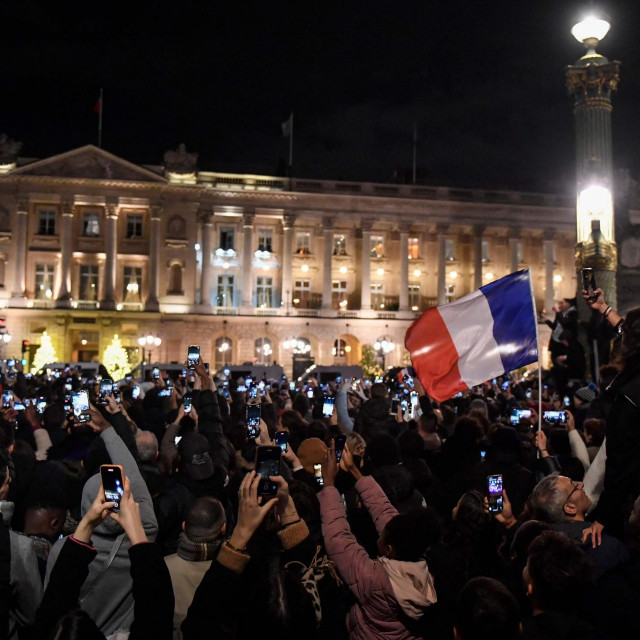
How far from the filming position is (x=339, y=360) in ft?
201

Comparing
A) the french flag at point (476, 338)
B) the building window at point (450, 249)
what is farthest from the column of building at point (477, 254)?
the french flag at point (476, 338)

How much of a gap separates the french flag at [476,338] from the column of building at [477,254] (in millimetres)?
56600

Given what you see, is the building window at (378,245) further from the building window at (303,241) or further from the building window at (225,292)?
the building window at (225,292)

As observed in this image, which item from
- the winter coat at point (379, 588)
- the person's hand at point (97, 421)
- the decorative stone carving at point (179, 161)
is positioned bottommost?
the winter coat at point (379, 588)

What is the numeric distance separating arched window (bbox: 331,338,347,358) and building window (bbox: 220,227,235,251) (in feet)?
38.3

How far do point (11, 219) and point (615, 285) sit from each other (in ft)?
160

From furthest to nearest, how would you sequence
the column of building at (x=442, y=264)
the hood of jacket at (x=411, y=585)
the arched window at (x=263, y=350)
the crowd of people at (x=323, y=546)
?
the column of building at (x=442, y=264), the arched window at (x=263, y=350), the hood of jacket at (x=411, y=585), the crowd of people at (x=323, y=546)

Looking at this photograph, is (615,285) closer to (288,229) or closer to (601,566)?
(601,566)

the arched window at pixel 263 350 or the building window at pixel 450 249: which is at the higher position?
the building window at pixel 450 249

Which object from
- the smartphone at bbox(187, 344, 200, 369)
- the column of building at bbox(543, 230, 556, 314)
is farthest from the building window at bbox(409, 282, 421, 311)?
the smartphone at bbox(187, 344, 200, 369)

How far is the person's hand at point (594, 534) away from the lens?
13.3 feet

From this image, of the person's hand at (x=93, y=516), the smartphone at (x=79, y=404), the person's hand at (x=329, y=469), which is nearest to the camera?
the person's hand at (x=93, y=516)

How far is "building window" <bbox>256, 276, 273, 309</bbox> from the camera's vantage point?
6146 cm

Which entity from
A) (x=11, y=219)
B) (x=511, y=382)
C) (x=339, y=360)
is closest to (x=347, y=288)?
(x=339, y=360)
